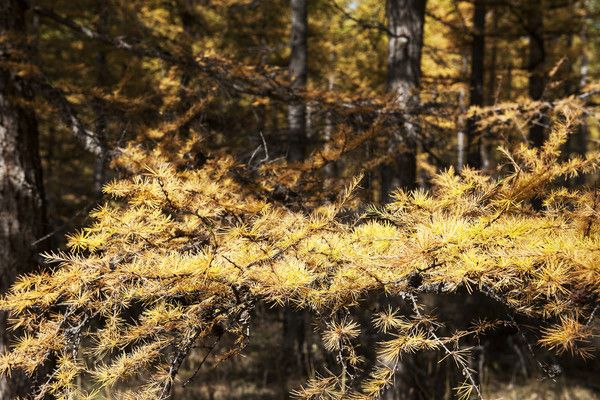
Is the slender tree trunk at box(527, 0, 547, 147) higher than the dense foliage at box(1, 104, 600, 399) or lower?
higher

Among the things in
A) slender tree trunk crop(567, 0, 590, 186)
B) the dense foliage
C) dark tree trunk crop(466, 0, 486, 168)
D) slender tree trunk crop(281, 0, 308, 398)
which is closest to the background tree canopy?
the dense foliage

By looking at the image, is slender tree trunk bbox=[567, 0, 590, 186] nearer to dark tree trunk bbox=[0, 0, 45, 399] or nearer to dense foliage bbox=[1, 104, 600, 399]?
dense foliage bbox=[1, 104, 600, 399]

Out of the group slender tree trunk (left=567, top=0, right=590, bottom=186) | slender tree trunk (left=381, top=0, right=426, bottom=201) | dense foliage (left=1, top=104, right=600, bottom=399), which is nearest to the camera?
dense foliage (left=1, top=104, right=600, bottom=399)

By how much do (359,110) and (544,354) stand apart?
7700 millimetres

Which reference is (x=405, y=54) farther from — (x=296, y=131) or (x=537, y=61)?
(x=537, y=61)

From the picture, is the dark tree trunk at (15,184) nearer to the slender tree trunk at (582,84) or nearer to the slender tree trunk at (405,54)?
the slender tree trunk at (405,54)

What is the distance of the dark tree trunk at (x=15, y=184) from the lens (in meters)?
4.37

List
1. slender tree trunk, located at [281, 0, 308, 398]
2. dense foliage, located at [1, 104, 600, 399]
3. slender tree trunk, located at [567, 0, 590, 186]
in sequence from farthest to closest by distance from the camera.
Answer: slender tree trunk, located at [567, 0, 590, 186]
slender tree trunk, located at [281, 0, 308, 398]
dense foliage, located at [1, 104, 600, 399]

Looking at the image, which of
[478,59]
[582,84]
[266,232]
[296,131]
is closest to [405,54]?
[296,131]

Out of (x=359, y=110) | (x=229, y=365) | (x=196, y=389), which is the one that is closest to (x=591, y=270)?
(x=359, y=110)

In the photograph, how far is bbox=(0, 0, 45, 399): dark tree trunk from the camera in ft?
14.3

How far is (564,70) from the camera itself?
10.5 m

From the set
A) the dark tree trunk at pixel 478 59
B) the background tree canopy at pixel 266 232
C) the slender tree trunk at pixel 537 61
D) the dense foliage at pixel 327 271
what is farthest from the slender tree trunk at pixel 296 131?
the dense foliage at pixel 327 271

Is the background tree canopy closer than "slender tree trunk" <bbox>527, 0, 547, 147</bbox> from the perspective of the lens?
Yes
